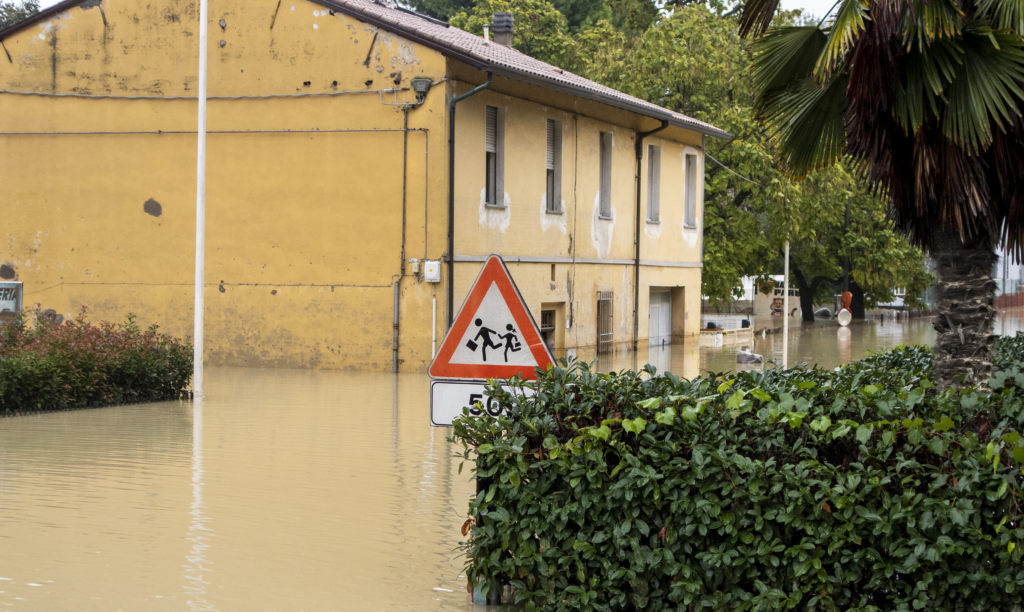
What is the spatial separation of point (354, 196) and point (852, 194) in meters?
25.5

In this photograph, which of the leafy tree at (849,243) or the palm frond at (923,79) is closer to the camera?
the palm frond at (923,79)

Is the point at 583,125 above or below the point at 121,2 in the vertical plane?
below

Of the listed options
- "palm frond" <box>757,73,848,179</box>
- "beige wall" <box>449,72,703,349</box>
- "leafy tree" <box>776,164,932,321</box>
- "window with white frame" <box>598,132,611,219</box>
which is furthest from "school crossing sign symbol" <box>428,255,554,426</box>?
"leafy tree" <box>776,164,932,321</box>

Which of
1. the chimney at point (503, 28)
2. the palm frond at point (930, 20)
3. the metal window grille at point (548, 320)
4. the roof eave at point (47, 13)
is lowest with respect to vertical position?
the metal window grille at point (548, 320)

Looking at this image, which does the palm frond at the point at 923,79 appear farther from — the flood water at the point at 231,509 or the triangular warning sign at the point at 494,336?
the flood water at the point at 231,509

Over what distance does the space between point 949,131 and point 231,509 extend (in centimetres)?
580

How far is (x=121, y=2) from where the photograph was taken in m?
22.0

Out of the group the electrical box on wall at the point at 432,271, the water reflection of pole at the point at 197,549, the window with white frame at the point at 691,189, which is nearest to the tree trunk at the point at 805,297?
the window with white frame at the point at 691,189

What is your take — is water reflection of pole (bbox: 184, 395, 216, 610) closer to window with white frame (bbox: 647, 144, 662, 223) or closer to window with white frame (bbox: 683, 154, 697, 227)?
window with white frame (bbox: 647, 144, 662, 223)

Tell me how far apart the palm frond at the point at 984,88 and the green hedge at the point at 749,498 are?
7.92 ft

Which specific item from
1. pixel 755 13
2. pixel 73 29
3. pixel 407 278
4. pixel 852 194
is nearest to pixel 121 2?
pixel 73 29

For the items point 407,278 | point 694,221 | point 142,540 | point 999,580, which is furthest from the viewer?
point 694,221

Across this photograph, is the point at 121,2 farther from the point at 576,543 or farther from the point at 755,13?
the point at 576,543

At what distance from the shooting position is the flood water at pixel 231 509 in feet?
20.3
